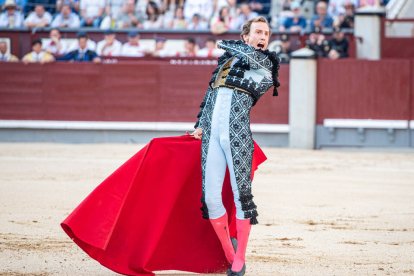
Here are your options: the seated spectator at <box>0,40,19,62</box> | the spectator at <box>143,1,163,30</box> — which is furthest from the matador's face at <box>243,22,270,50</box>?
the seated spectator at <box>0,40,19,62</box>

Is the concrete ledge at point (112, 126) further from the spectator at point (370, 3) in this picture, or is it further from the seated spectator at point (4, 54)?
the spectator at point (370, 3)

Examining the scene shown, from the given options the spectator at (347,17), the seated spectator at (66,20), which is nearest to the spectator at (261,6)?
the spectator at (347,17)

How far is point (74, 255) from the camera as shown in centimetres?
571

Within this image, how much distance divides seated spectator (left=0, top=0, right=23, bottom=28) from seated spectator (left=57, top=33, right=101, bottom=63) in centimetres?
122

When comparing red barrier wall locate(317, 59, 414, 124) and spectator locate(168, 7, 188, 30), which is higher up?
spectator locate(168, 7, 188, 30)

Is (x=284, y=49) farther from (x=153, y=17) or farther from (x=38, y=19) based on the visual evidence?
(x=38, y=19)

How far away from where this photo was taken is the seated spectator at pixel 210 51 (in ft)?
44.3

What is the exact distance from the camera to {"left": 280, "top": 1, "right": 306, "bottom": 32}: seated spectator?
1370 centimetres

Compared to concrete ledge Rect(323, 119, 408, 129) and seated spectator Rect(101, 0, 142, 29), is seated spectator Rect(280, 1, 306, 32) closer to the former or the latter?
concrete ledge Rect(323, 119, 408, 129)

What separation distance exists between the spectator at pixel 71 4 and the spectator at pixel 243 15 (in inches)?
92.6

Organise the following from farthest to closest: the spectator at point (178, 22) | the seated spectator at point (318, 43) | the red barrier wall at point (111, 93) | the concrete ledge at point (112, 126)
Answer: the spectator at point (178, 22) → the red barrier wall at point (111, 93) → the concrete ledge at point (112, 126) → the seated spectator at point (318, 43)

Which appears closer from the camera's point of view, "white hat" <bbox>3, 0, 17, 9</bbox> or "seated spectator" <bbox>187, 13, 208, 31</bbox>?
"seated spectator" <bbox>187, 13, 208, 31</bbox>

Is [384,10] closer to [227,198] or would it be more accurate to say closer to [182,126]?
[182,126]

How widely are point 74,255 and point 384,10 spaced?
862 centimetres
